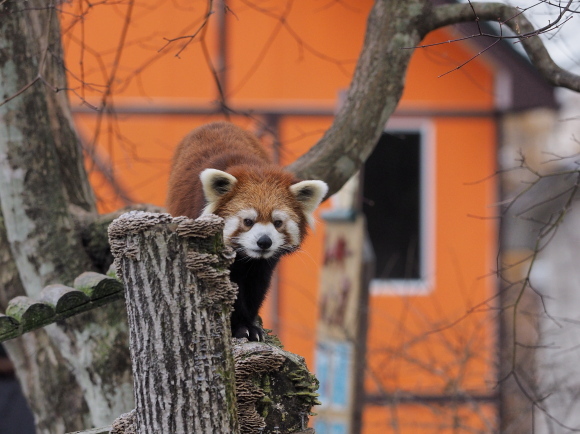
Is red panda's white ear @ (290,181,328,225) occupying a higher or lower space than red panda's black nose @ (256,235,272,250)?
higher

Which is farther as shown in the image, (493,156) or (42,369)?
(493,156)

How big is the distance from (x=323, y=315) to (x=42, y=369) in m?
2.04

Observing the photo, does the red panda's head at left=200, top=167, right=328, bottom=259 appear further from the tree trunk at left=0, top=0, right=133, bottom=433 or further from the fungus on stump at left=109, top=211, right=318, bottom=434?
the fungus on stump at left=109, top=211, right=318, bottom=434

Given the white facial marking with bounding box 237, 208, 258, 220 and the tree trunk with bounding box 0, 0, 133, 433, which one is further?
the tree trunk with bounding box 0, 0, 133, 433

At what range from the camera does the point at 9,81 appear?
389 centimetres

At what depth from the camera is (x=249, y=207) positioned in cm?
362

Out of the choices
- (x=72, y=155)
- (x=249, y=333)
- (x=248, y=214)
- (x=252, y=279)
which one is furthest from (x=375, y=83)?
(x=72, y=155)

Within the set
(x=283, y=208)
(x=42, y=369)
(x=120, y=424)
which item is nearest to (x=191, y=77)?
(x=42, y=369)

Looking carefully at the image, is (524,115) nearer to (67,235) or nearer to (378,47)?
(378,47)

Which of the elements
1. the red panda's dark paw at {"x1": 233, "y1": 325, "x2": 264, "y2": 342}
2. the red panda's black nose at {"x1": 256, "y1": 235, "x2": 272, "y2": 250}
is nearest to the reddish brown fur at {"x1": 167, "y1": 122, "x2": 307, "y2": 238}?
the red panda's black nose at {"x1": 256, "y1": 235, "x2": 272, "y2": 250}

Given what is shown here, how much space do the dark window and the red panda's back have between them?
4.62m

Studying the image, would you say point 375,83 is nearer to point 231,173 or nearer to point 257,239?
point 231,173

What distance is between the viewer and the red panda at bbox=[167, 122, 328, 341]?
3.55 meters

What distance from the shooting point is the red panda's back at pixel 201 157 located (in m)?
3.82
